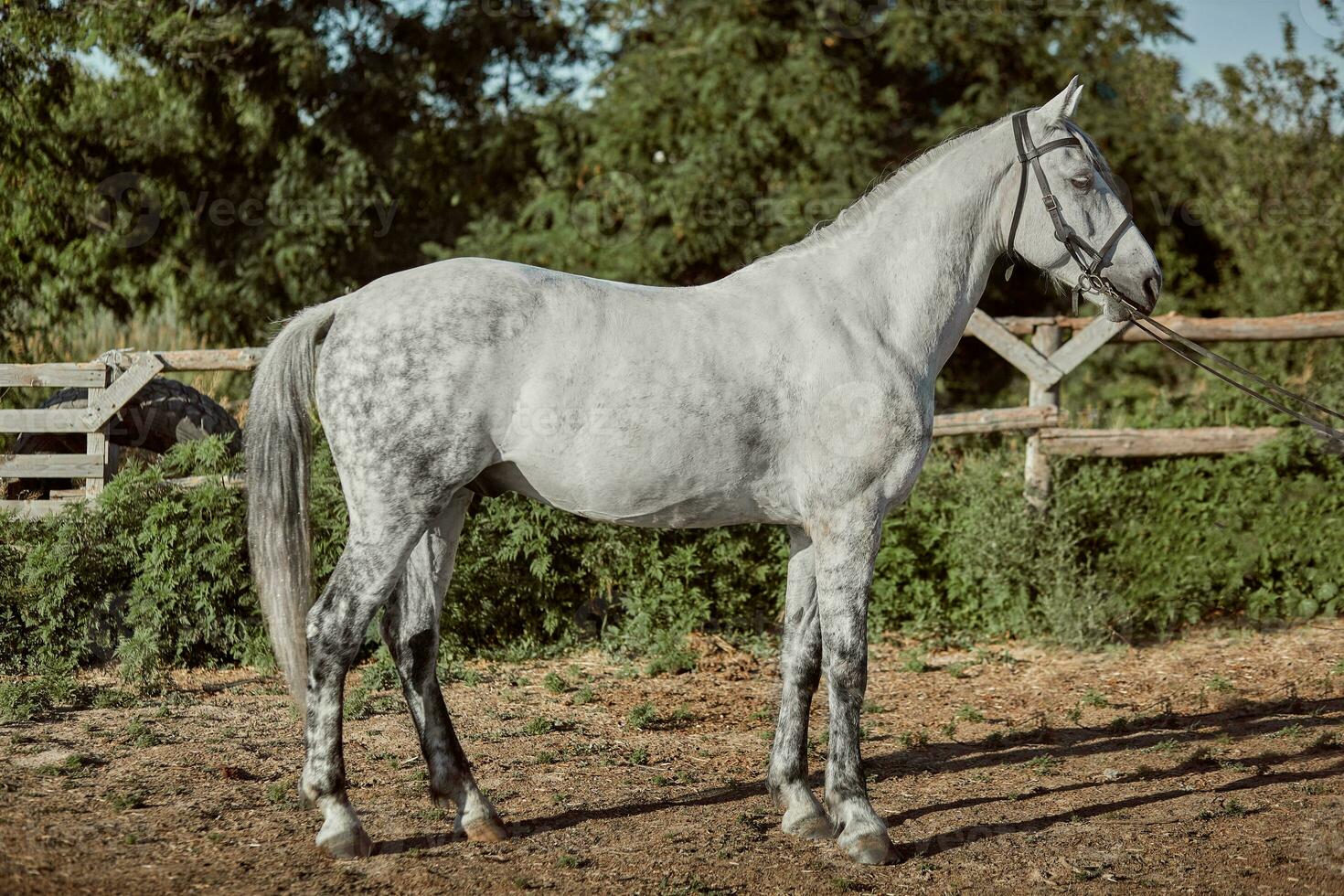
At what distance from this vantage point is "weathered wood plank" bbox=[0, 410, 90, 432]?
21.7 ft

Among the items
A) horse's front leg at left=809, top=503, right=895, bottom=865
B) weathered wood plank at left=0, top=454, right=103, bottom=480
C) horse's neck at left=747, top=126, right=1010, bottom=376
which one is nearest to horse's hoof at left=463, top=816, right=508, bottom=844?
horse's front leg at left=809, top=503, right=895, bottom=865

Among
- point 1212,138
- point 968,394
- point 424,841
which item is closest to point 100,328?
point 424,841

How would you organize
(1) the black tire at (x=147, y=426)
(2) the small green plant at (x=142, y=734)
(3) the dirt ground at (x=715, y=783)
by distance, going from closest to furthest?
(3) the dirt ground at (x=715, y=783)
(2) the small green plant at (x=142, y=734)
(1) the black tire at (x=147, y=426)

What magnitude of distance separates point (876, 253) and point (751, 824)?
2.13 m

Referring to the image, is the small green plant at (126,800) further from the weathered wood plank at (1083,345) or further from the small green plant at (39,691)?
Result: the weathered wood plank at (1083,345)

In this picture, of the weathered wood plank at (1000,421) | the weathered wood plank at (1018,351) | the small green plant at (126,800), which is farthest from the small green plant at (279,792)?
the weathered wood plank at (1018,351)

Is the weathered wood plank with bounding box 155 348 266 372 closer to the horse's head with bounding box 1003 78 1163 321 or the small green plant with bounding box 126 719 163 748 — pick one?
the small green plant with bounding box 126 719 163 748

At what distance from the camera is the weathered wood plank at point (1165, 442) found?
750 cm

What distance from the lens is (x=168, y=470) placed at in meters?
6.83

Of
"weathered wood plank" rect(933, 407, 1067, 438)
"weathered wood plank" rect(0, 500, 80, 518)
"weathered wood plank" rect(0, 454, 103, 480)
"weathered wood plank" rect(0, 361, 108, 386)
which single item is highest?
"weathered wood plank" rect(0, 361, 108, 386)

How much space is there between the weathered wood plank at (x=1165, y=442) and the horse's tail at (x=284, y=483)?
5.27 metres

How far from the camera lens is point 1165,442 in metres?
7.50

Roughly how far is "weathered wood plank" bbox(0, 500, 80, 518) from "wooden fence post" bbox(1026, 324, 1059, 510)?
236 inches

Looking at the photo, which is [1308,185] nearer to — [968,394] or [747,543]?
[968,394]
